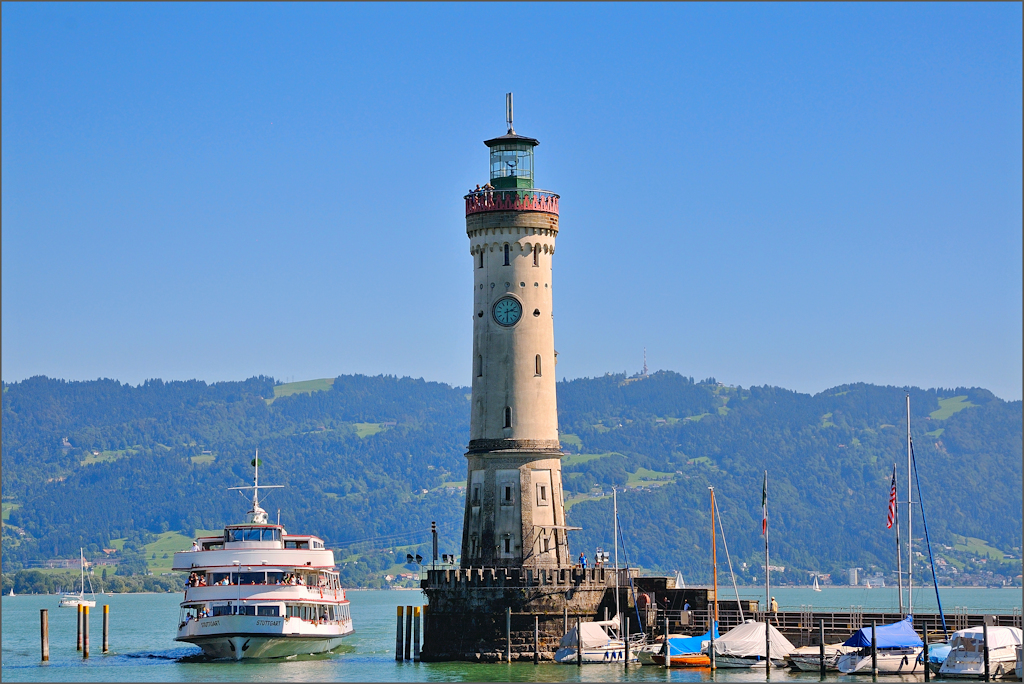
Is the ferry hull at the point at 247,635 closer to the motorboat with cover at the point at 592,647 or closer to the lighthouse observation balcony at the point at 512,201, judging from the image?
the motorboat with cover at the point at 592,647

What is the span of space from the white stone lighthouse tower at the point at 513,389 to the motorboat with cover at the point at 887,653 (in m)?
16.7

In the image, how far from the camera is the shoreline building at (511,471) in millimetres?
80812

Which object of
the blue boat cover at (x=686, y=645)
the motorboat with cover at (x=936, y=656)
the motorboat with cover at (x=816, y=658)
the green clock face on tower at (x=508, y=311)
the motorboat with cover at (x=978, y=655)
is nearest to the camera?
the motorboat with cover at (x=978, y=655)

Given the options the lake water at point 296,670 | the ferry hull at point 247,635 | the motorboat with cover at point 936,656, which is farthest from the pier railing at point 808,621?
the ferry hull at point 247,635

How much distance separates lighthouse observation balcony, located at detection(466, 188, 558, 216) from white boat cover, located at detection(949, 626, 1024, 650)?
30303 millimetres

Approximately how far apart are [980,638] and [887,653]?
172 inches

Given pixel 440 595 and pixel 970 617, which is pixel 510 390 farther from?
pixel 970 617

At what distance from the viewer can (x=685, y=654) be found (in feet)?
253

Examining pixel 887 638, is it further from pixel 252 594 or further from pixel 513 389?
pixel 252 594

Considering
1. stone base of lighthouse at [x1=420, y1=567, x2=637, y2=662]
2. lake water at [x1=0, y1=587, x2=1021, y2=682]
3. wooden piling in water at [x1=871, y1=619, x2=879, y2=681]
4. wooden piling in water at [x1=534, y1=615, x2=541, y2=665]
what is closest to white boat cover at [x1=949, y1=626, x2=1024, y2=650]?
lake water at [x1=0, y1=587, x2=1021, y2=682]

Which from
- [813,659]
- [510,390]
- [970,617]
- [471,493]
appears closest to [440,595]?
[471,493]

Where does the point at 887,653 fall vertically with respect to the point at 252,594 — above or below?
below

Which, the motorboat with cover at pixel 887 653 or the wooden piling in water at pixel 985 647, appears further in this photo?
the motorboat with cover at pixel 887 653


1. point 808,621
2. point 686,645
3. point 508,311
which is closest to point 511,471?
point 508,311
